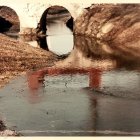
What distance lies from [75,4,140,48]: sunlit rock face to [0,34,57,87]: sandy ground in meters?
13.9

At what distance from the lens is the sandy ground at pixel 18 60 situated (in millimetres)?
32125

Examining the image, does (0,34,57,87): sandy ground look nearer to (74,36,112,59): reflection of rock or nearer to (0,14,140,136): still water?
(0,14,140,136): still water

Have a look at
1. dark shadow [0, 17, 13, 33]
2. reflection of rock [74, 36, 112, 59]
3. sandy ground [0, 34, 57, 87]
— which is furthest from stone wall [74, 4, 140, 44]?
dark shadow [0, 17, 13, 33]

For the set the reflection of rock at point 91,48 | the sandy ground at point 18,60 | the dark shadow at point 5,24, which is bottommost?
the reflection of rock at point 91,48

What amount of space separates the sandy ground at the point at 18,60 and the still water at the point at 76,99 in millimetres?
1062

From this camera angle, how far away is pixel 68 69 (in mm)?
34562

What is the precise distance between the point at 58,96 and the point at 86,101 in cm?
205

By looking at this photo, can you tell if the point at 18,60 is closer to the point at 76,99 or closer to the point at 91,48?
the point at 91,48

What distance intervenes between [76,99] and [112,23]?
35.8 meters

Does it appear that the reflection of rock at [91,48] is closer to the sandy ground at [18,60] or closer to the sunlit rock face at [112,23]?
the sunlit rock face at [112,23]

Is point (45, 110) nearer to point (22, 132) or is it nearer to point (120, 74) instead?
point (22, 132)

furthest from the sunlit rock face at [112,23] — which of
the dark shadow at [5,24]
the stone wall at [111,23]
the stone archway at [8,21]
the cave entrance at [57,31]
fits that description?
the dark shadow at [5,24]

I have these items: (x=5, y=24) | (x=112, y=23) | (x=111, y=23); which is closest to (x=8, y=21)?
(x=5, y=24)

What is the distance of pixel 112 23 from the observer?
58.4 metres
